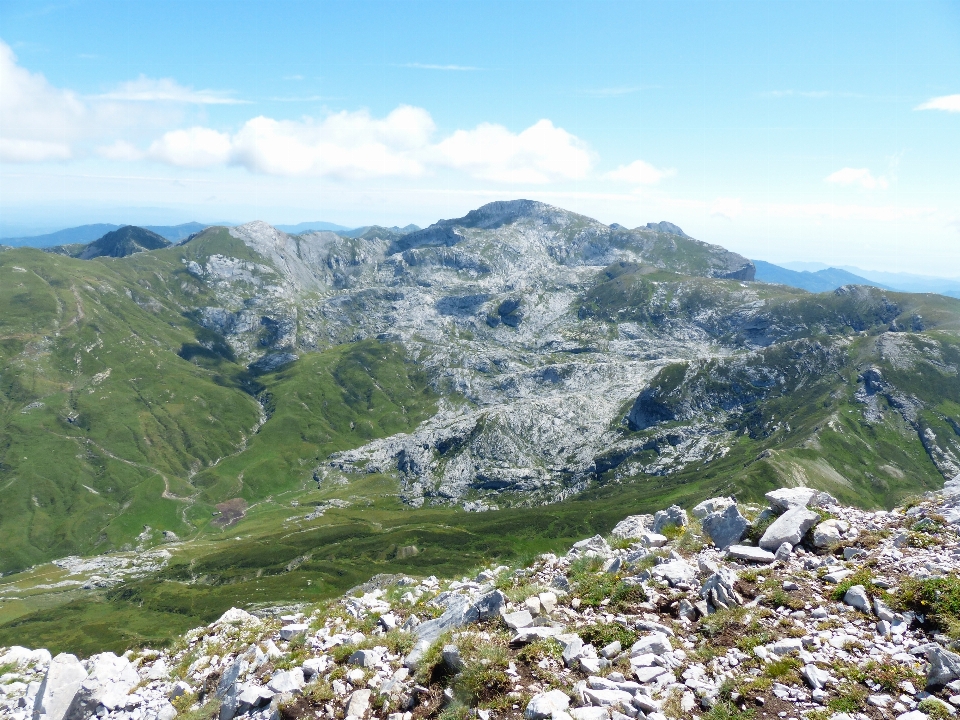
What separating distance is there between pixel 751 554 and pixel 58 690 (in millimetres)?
26147

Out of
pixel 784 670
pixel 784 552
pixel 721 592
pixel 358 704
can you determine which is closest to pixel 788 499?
pixel 784 552

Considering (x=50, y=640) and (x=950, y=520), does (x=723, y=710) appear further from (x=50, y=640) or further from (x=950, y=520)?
(x=50, y=640)

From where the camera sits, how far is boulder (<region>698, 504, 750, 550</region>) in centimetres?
1977

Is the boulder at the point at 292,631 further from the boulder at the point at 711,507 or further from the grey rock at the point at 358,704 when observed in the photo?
the boulder at the point at 711,507

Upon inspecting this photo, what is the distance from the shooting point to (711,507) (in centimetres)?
2525

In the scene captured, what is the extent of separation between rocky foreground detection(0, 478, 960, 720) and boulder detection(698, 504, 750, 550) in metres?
0.06

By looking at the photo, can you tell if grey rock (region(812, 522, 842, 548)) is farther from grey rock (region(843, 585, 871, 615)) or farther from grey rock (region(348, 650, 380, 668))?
grey rock (region(348, 650, 380, 668))

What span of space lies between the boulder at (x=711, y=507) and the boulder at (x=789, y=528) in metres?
3.54

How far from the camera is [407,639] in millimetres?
16422

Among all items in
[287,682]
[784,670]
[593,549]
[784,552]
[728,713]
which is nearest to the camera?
[728,713]

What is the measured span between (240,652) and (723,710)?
1714cm

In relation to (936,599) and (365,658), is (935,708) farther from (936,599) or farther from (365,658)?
(365,658)

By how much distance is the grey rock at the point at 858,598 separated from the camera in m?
13.8

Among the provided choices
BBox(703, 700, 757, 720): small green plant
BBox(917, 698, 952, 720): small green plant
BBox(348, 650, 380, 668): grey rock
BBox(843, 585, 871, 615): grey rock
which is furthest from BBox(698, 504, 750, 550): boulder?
BBox(348, 650, 380, 668): grey rock
